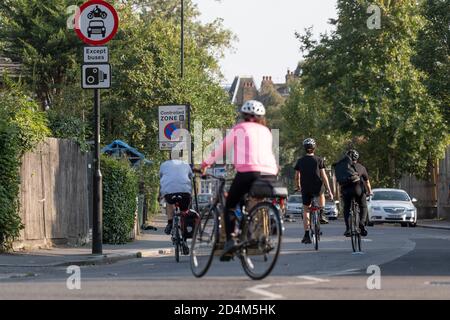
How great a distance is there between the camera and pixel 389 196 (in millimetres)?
44656

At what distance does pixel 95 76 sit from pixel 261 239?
913 centimetres

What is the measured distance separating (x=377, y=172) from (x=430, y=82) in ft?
42.1

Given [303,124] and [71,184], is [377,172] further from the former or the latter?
[71,184]

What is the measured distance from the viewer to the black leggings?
12.1 m

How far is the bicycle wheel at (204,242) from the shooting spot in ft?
41.3

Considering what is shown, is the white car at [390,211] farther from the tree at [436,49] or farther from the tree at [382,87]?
the tree at [382,87]

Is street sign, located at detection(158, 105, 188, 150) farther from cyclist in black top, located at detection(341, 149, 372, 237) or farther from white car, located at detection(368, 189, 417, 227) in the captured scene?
white car, located at detection(368, 189, 417, 227)

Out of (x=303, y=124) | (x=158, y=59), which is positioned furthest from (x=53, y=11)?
(x=303, y=124)

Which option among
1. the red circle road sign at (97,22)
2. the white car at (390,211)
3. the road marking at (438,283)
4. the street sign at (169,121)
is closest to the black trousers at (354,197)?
the red circle road sign at (97,22)

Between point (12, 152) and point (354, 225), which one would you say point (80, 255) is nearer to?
point (12, 152)

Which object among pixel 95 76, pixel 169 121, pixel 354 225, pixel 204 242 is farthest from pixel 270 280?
pixel 169 121

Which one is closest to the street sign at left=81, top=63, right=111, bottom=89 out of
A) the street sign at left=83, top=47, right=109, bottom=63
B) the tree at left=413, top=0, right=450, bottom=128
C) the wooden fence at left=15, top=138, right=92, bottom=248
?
the street sign at left=83, top=47, right=109, bottom=63

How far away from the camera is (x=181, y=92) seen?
1880 inches
